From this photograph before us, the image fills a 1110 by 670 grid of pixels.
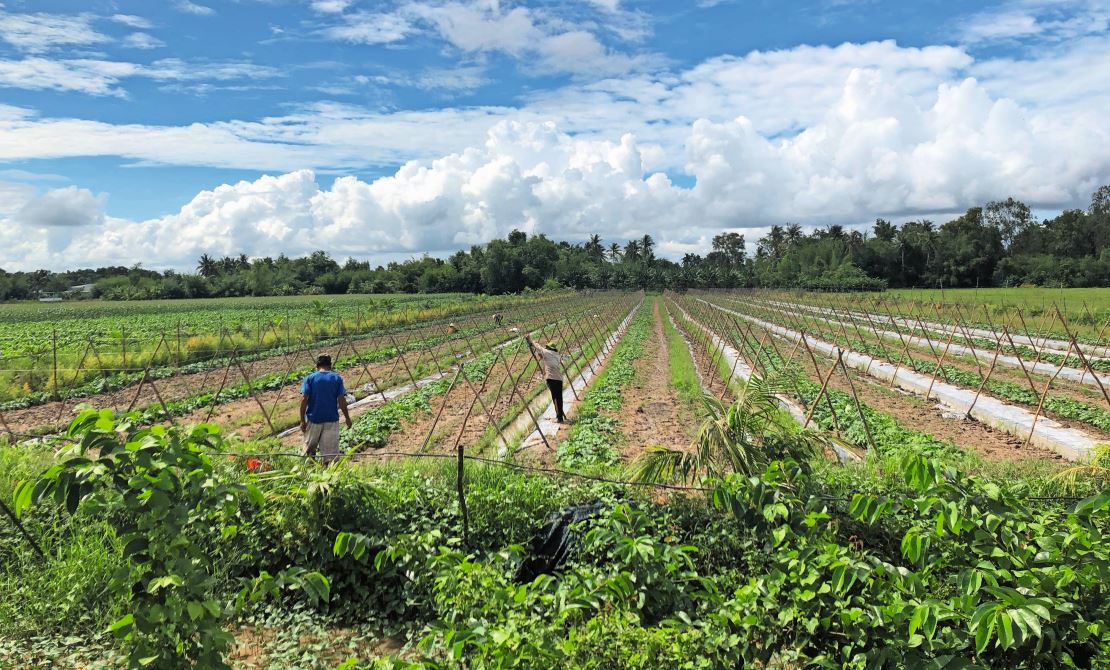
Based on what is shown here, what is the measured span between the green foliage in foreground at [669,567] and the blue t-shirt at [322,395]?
2110mm

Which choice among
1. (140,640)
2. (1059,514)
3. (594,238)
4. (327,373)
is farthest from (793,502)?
(594,238)

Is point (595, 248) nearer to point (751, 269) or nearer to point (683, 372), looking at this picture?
point (751, 269)

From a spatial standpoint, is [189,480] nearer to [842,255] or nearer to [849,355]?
[849,355]

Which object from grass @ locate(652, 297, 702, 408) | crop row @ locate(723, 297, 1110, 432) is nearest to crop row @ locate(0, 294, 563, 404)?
grass @ locate(652, 297, 702, 408)

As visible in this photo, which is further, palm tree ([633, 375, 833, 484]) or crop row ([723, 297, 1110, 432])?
crop row ([723, 297, 1110, 432])

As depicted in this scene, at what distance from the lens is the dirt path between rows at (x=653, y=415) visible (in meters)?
10.2

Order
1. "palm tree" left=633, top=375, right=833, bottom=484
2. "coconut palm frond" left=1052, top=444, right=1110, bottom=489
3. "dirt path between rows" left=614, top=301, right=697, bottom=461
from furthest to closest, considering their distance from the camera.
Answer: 1. "dirt path between rows" left=614, top=301, right=697, bottom=461
2. "coconut palm frond" left=1052, top=444, right=1110, bottom=489
3. "palm tree" left=633, top=375, right=833, bottom=484

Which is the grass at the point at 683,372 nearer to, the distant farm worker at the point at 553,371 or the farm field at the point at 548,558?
the distant farm worker at the point at 553,371

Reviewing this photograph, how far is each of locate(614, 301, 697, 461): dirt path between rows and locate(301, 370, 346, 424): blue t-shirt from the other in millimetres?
4320

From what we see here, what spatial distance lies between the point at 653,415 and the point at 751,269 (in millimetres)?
101064

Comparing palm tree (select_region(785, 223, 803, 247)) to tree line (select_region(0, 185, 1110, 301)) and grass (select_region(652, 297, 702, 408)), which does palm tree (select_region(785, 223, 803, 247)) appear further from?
grass (select_region(652, 297, 702, 408))

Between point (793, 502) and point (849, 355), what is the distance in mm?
17939

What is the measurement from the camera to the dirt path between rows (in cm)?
1025

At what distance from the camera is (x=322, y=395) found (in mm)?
7953
